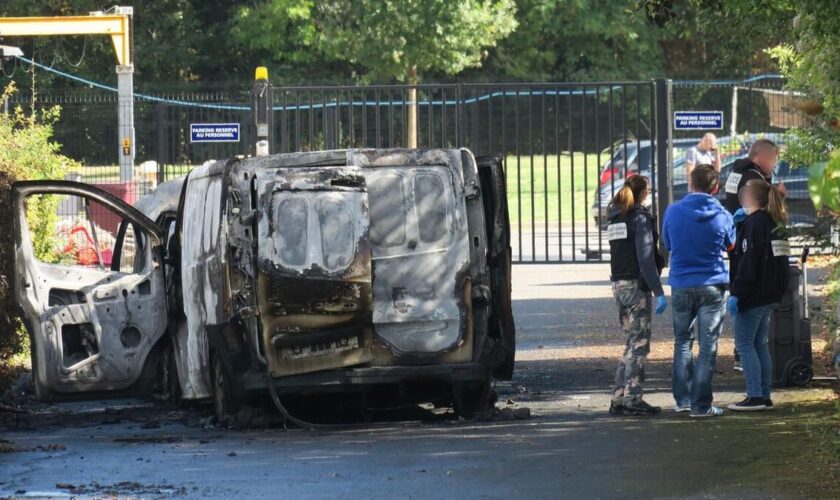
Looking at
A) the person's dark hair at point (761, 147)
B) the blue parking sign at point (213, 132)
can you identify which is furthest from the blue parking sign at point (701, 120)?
the person's dark hair at point (761, 147)

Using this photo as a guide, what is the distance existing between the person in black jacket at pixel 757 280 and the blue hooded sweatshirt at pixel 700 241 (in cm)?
22

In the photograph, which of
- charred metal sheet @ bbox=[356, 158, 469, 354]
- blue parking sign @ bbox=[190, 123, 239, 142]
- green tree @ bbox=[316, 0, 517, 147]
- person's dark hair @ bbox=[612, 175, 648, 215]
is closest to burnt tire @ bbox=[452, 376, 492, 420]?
charred metal sheet @ bbox=[356, 158, 469, 354]

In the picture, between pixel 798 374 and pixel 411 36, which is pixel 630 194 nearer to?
pixel 798 374

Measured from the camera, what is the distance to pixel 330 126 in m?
20.7

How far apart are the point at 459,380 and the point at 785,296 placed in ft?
9.76

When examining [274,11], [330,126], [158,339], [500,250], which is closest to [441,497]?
[500,250]

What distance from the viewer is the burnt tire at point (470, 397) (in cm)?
1137

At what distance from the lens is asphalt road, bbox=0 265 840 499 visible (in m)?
8.71

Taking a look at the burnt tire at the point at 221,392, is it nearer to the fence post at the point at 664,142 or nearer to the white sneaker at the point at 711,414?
the white sneaker at the point at 711,414

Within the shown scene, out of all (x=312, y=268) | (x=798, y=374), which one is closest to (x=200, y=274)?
(x=312, y=268)

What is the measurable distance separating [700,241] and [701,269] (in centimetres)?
20

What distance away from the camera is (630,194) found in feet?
38.0

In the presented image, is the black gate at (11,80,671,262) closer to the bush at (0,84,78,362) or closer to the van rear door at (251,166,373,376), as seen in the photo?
the bush at (0,84,78,362)

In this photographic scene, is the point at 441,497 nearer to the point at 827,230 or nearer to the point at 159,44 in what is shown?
the point at 827,230
